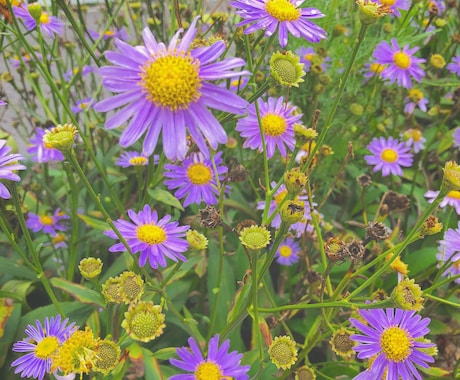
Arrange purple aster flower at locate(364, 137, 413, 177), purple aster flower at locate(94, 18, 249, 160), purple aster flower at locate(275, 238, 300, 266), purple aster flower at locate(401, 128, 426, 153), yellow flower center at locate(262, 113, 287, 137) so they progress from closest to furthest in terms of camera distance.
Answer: purple aster flower at locate(94, 18, 249, 160) < yellow flower center at locate(262, 113, 287, 137) < purple aster flower at locate(275, 238, 300, 266) < purple aster flower at locate(364, 137, 413, 177) < purple aster flower at locate(401, 128, 426, 153)

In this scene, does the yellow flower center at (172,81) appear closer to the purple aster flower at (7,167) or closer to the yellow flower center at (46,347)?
the purple aster flower at (7,167)

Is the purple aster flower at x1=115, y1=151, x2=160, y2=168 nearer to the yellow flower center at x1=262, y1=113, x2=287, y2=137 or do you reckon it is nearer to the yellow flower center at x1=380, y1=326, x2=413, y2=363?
the yellow flower center at x1=262, y1=113, x2=287, y2=137

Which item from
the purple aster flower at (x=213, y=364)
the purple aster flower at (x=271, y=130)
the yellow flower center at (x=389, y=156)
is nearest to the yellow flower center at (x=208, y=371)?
the purple aster flower at (x=213, y=364)

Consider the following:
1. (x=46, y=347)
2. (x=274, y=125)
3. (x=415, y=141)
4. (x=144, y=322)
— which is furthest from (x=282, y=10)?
(x=415, y=141)

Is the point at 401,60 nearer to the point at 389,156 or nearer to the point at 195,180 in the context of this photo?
the point at 389,156

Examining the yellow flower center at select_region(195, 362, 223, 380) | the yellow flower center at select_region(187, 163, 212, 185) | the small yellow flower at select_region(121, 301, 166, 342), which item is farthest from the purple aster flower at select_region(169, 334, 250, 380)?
the yellow flower center at select_region(187, 163, 212, 185)

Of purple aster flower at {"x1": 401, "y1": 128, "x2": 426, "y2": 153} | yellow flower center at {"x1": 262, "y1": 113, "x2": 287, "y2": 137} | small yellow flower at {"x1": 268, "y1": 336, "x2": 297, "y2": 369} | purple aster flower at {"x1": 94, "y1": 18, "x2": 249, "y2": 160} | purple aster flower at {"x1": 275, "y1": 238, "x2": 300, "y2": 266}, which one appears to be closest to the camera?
purple aster flower at {"x1": 94, "y1": 18, "x2": 249, "y2": 160}
